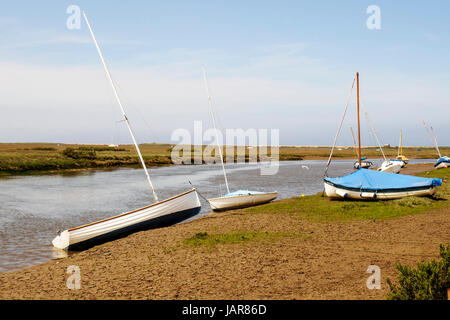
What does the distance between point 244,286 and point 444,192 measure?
25.1 metres

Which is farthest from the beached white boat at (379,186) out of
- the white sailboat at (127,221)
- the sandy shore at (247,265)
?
the white sailboat at (127,221)

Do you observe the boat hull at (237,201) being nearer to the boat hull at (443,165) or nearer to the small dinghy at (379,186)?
the small dinghy at (379,186)

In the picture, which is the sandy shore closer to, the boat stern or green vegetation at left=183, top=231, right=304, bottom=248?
green vegetation at left=183, top=231, right=304, bottom=248

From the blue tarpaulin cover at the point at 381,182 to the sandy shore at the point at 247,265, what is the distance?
213 inches

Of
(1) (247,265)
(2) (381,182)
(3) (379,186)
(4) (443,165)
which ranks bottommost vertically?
(1) (247,265)

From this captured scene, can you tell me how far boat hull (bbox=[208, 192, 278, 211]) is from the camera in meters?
27.5

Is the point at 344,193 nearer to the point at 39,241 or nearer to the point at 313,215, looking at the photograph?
the point at 313,215

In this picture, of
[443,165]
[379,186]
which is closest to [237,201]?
[379,186]

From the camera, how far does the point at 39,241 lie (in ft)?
67.4

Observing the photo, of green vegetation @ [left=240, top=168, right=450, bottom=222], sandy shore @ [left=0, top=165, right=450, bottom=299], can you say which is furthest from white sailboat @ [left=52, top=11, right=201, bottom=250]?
green vegetation @ [left=240, top=168, right=450, bottom=222]

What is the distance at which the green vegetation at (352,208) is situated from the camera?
22391 mm

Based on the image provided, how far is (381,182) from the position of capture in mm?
26188

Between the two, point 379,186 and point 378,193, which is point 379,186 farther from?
point 378,193

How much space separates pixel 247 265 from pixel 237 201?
48.6 ft
